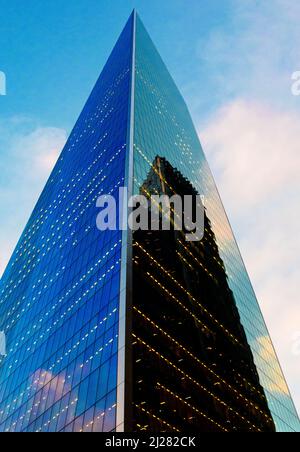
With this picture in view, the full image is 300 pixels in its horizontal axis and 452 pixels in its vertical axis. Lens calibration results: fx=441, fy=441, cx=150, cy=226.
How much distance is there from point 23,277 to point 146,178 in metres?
41.3

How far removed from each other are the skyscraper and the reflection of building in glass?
0.18 metres

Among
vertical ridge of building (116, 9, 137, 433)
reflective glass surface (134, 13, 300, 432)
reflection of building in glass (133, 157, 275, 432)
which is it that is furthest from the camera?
reflective glass surface (134, 13, 300, 432)

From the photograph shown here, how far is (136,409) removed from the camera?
3133cm

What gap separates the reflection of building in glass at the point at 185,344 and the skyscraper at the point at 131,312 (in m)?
0.18

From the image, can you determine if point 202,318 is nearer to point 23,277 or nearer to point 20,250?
point 23,277

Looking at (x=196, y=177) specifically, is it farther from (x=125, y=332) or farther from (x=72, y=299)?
(x=125, y=332)

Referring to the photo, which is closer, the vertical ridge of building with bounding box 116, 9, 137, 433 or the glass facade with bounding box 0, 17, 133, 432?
the vertical ridge of building with bounding box 116, 9, 137, 433

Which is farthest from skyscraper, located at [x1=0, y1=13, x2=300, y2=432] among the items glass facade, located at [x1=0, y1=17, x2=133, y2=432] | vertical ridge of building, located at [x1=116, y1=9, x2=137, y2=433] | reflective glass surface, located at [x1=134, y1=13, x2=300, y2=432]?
reflective glass surface, located at [x1=134, y1=13, x2=300, y2=432]

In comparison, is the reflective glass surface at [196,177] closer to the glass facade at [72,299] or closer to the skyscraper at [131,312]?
the skyscraper at [131,312]

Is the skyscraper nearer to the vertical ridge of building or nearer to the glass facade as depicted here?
the vertical ridge of building

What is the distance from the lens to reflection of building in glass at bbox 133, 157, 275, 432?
35875mm
